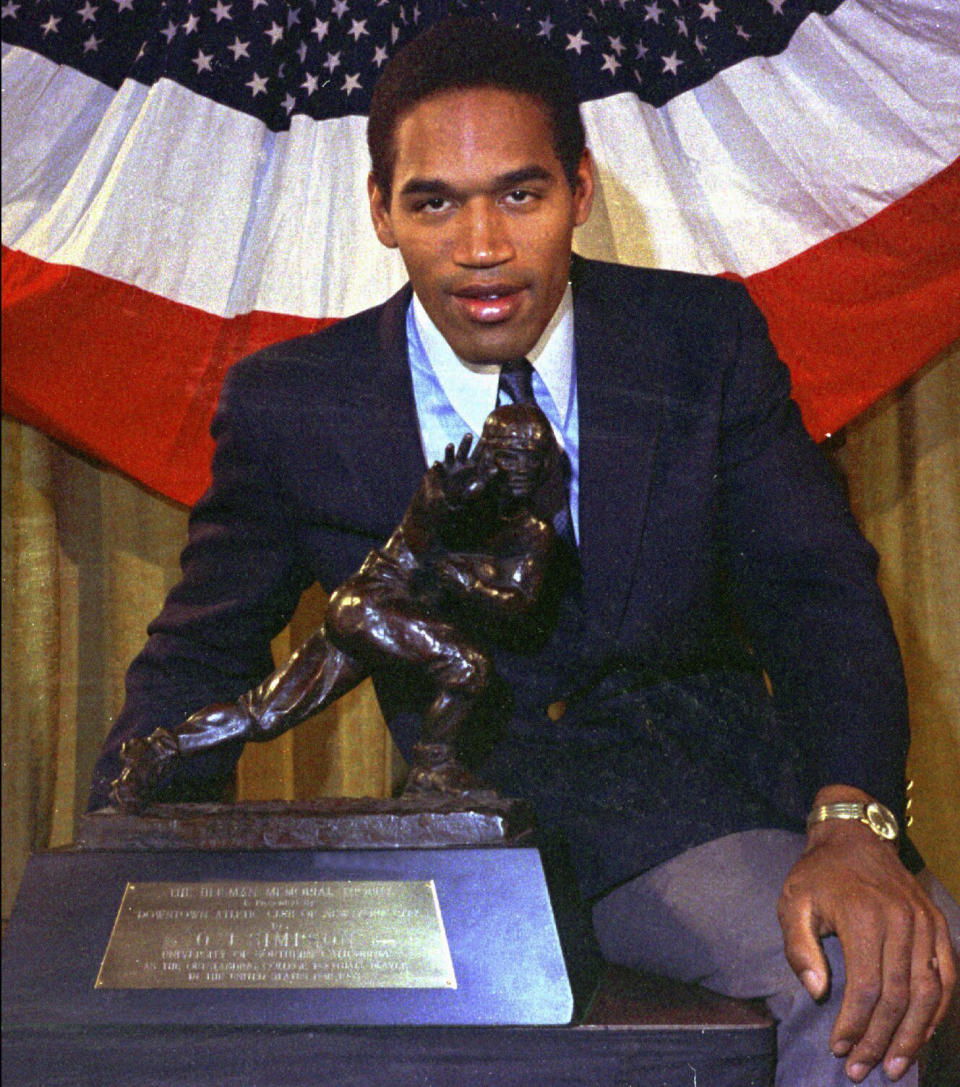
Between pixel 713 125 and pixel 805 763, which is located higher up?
pixel 713 125

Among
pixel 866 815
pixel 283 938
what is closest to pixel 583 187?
pixel 866 815

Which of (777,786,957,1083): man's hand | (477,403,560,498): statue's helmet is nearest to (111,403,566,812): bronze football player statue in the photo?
(477,403,560,498): statue's helmet

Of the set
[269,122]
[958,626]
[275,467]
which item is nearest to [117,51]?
[269,122]

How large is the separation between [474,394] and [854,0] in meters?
0.63

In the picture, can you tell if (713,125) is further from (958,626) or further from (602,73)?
(958,626)

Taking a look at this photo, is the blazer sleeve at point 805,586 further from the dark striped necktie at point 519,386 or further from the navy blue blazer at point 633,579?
the dark striped necktie at point 519,386

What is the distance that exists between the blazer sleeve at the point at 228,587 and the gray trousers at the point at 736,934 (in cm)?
41

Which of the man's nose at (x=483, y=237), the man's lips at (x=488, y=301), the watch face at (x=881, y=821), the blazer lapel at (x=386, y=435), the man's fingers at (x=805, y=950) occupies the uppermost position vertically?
the man's nose at (x=483, y=237)

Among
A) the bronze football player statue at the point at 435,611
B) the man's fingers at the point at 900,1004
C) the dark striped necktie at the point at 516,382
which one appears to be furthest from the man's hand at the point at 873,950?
the dark striped necktie at the point at 516,382

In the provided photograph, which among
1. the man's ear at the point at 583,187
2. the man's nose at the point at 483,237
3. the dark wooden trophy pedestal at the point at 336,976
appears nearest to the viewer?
the dark wooden trophy pedestal at the point at 336,976

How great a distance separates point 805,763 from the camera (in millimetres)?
1138

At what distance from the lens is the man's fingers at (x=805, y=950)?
3.00ft

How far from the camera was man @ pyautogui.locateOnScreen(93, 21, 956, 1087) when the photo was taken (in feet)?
3.61

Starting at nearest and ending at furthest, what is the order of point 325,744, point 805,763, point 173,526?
point 805,763 < point 173,526 < point 325,744
